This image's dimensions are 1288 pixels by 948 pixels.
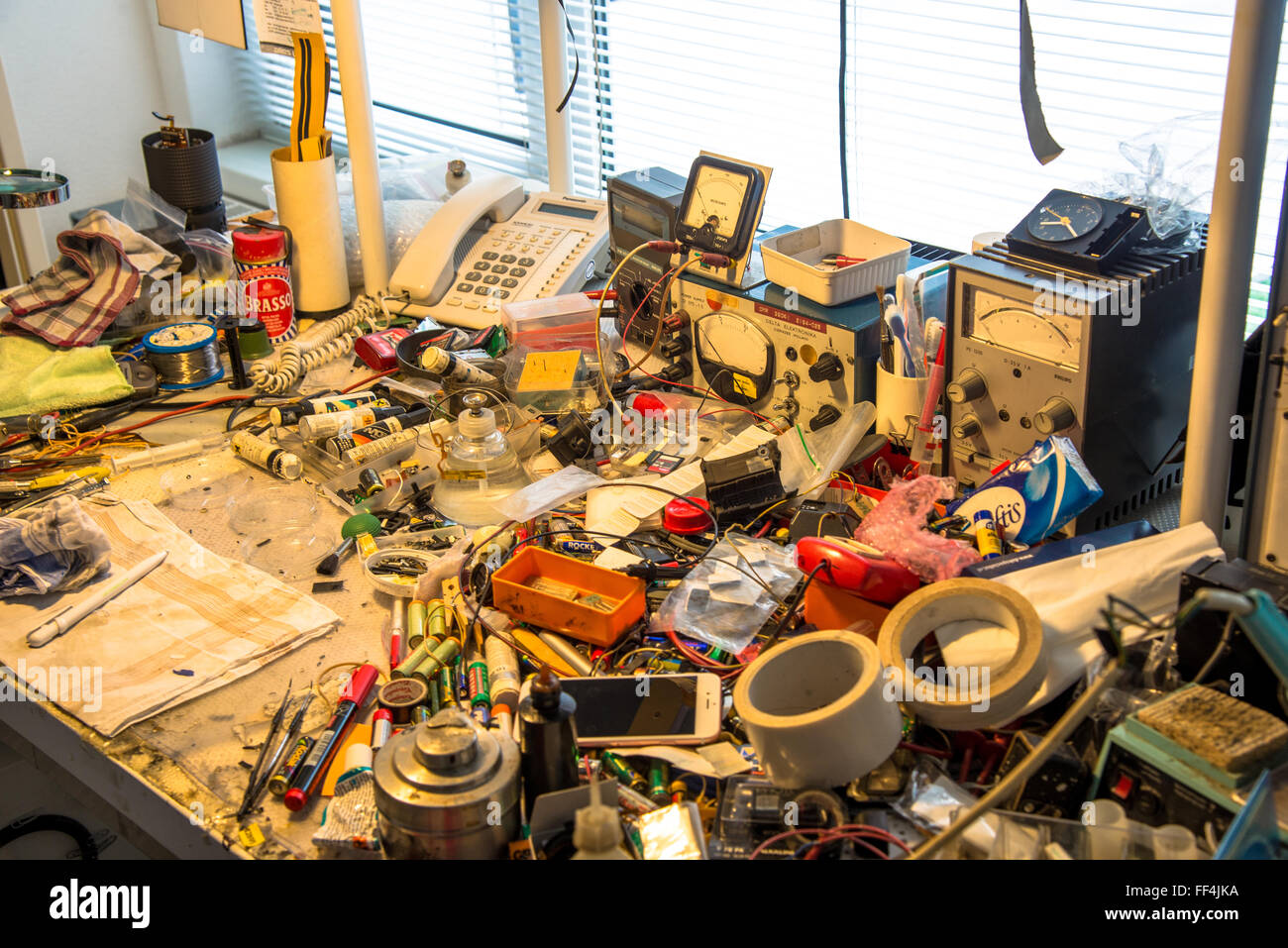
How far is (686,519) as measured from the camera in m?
1.50

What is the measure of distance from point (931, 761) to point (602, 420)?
83cm

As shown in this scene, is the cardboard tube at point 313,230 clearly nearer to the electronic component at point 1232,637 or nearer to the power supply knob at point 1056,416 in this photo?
the power supply knob at point 1056,416

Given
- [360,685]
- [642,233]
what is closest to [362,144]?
[642,233]

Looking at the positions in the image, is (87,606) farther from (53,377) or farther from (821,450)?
(821,450)

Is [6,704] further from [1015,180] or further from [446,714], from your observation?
[1015,180]

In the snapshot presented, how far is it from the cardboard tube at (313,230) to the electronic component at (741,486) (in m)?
1.00

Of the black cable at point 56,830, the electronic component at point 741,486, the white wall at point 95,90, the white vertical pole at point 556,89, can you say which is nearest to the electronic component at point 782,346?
the electronic component at point 741,486

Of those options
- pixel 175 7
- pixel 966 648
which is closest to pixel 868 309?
pixel 966 648

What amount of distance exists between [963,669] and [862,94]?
1343mm

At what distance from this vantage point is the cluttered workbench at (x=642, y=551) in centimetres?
102

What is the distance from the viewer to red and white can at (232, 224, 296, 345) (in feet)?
6.71

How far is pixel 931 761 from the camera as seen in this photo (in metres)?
1.10

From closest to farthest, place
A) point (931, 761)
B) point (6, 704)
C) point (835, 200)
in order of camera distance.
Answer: point (931, 761)
point (6, 704)
point (835, 200)
